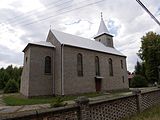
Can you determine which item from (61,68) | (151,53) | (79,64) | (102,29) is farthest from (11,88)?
(151,53)

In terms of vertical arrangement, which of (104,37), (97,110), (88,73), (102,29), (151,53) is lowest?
(97,110)

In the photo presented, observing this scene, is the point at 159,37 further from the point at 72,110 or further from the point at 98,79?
the point at 72,110

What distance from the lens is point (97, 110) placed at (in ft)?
21.5

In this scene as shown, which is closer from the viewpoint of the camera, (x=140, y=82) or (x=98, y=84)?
(x=98, y=84)

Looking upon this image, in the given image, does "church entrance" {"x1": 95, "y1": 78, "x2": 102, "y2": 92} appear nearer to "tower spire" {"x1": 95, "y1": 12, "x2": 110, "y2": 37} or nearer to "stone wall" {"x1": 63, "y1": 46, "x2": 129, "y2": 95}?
"stone wall" {"x1": 63, "y1": 46, "x2": 129, "y2": 95}

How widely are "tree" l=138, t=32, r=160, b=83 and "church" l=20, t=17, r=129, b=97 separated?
405 inches

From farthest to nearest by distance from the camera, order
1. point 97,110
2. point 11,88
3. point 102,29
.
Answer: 1. point 11,88
2. point 102,29
3. point 97,110

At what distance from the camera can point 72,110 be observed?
5.59 m

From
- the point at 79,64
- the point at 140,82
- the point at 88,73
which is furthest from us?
the point at 140,82

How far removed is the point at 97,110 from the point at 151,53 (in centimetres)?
2933

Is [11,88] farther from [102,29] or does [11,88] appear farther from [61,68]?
[102,29]

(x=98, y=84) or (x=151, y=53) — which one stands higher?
(x=151, y=53)

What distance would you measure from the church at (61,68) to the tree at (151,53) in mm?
10283

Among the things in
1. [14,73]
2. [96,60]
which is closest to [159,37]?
[96,60]
